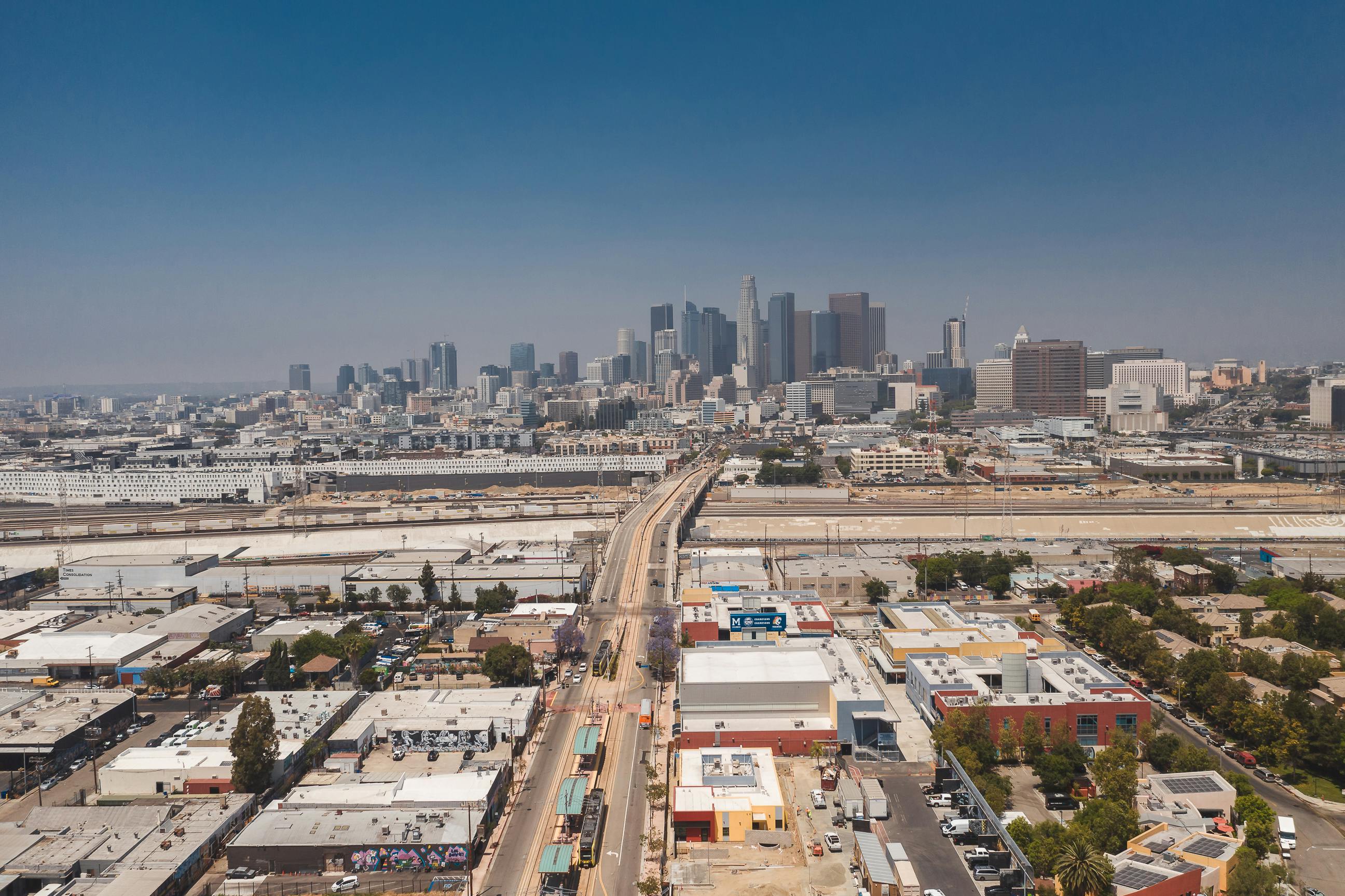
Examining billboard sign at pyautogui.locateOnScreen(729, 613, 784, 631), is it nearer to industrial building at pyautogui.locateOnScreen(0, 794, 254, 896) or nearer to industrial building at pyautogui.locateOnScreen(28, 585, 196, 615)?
industrial building at pyautogui.locateOnScreen(0, 794, 254, 896)

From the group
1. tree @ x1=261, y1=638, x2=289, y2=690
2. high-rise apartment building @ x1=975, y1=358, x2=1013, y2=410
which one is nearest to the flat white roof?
tree @ x1=261, y1=638, x2=289, y2=690

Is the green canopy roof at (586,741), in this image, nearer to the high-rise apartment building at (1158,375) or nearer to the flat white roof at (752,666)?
the flat white roof at (752,666)

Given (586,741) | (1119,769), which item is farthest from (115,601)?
(1119,769)

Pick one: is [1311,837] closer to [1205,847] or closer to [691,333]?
[1205,847]

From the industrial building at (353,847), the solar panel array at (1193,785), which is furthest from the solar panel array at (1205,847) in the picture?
the industrial building at (353,847)

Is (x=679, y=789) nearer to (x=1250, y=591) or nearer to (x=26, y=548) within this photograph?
(x=1250, y=591)

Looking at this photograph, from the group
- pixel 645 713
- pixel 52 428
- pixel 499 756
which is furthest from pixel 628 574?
pixel 52 428
